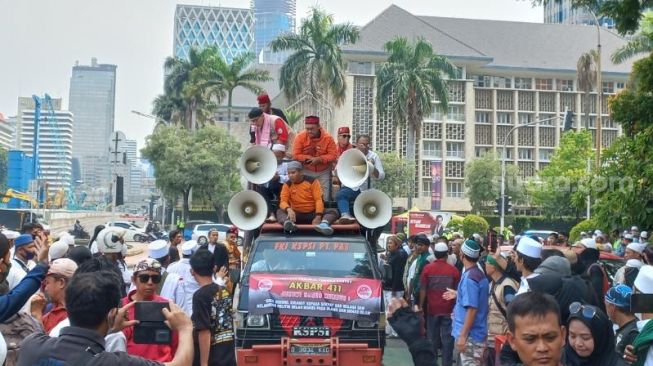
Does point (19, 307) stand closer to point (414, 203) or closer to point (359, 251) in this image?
point (359, 251)

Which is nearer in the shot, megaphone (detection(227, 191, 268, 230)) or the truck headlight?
the truck headlight

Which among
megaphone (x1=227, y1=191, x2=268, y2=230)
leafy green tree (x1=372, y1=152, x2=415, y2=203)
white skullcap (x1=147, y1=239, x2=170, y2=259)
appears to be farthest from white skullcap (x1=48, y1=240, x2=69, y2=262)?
leafy green tree (x1=372, y1=152, x2=415, y2=203)

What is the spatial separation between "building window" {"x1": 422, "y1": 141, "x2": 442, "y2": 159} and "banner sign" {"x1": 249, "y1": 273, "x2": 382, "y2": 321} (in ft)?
245

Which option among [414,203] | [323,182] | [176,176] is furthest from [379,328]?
[414,203]

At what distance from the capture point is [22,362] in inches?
144

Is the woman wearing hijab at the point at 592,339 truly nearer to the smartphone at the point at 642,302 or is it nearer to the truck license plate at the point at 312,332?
the smartphone at the point at 642,302

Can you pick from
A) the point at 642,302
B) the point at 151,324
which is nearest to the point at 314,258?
the point at 642,302

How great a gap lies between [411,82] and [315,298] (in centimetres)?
4094

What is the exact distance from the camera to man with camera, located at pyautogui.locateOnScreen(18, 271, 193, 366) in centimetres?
351

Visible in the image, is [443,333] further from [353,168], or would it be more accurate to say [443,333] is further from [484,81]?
[484,81]

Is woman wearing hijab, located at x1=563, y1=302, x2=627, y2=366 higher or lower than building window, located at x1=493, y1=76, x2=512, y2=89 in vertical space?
lower

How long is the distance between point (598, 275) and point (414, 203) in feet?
239

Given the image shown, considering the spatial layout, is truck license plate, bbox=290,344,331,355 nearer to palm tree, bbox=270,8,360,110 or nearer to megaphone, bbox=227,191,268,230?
megaphone, bbox=227,191,268,230

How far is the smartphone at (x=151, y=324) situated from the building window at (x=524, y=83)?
84.8 metres
